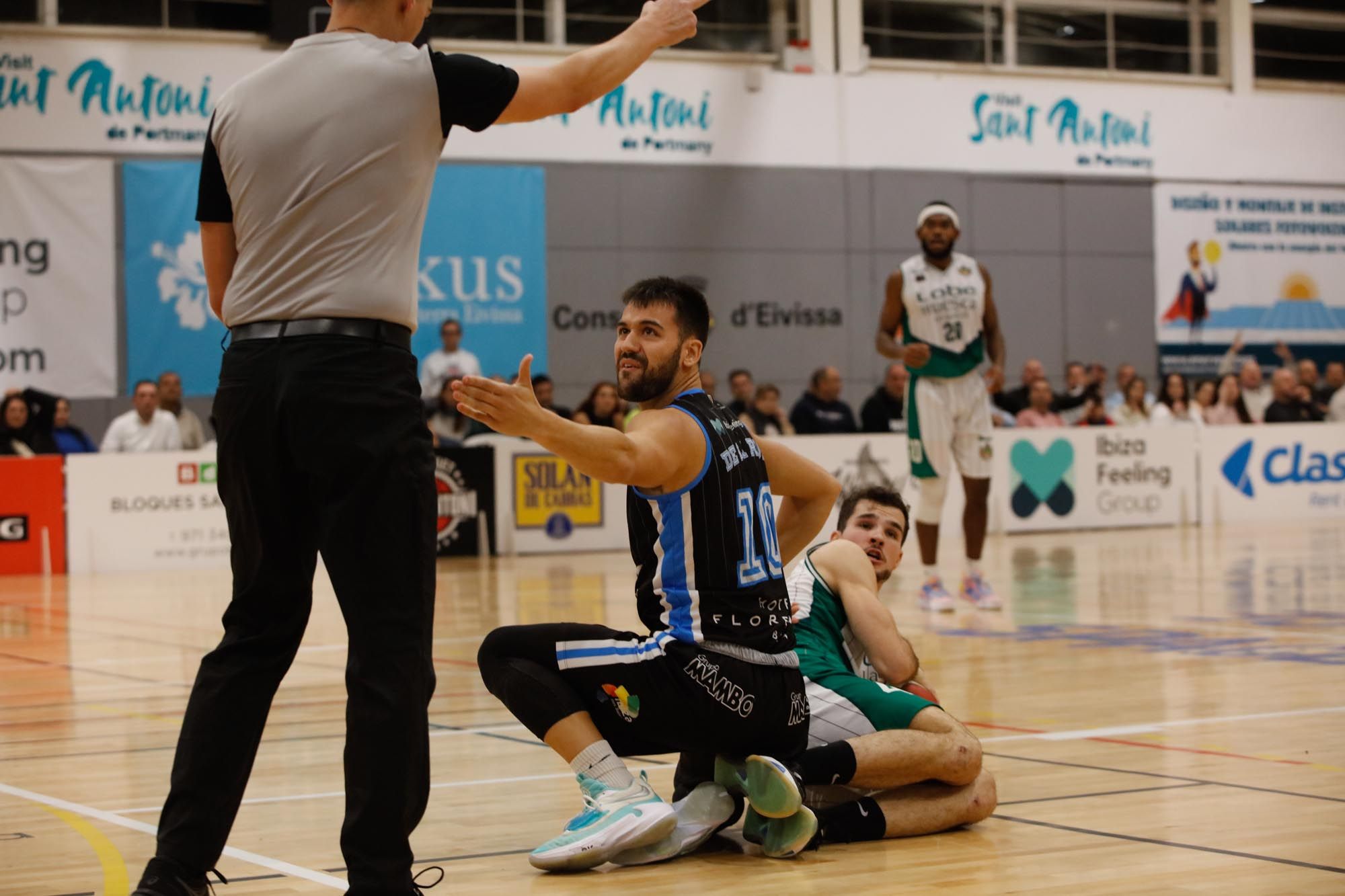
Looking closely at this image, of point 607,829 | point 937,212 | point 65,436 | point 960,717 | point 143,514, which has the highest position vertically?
point 937,212

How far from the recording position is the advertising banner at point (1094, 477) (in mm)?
18375

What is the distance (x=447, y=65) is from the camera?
338cm

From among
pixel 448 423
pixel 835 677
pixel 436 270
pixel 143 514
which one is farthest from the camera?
pixel 436 270

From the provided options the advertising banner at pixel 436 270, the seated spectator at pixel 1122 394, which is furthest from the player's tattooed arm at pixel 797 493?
the seated spectator at pixel 1122 394

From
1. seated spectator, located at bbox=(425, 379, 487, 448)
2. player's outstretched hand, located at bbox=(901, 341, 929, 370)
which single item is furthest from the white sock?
seated spectator, located at bbox=(425, 379, 487, 448)

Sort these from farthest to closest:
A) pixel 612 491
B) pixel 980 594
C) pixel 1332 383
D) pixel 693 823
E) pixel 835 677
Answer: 1. pixel 1332 383
2. pixel 612 491
3. pixel 980 594
4. pixel 835 677
5. pixel 693 823

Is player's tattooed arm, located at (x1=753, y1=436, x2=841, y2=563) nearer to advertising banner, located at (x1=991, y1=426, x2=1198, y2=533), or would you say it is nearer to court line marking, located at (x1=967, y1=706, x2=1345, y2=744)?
court line marking, located at (x1=967, y1=706, x2=1345, y2=744)

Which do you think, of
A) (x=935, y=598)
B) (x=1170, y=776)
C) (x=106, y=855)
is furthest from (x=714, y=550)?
(x=935, y=598)

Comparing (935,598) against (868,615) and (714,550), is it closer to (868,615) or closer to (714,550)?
(868,615)

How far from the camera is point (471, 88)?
3379 millimetres

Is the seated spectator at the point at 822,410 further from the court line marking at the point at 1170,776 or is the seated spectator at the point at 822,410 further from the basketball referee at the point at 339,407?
the basketball referee at the point at 339,407

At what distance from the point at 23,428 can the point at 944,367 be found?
9.34m

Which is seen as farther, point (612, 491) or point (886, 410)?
point (886, 410)

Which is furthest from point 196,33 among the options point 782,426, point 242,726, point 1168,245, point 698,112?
point 242,726
